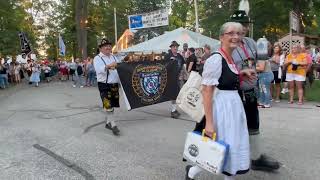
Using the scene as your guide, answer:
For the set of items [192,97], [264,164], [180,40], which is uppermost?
[180,40]

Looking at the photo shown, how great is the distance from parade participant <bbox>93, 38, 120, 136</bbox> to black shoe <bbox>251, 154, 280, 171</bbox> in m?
3.49

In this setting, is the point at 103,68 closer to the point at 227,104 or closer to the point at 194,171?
the point at 194,171

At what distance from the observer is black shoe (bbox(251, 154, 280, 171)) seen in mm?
5480

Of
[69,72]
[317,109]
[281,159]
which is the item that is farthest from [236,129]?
[69,72]

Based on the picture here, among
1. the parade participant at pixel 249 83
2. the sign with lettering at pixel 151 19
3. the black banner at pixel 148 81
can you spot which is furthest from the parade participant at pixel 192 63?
the parade participant at pixel 249 83

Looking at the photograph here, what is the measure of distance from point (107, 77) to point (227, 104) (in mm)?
4662

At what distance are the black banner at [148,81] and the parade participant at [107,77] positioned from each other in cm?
49

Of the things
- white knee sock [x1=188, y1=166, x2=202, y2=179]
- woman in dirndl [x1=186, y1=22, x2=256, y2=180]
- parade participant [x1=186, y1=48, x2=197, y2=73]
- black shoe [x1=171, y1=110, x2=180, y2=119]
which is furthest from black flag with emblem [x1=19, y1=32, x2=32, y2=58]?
woman in dirndl [x1=186, y1=22, x2=256, y2=180]

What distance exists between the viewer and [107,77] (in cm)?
859

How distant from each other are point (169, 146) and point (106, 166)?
1408mm

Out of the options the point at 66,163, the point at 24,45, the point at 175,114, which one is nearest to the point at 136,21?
the point at 175,114

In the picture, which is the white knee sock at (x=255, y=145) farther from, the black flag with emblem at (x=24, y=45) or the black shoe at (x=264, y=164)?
the black flag with emblem at (x=24, y=45)

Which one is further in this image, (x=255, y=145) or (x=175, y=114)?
(x=175, y=114)

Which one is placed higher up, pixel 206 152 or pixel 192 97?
pixel 192 97
